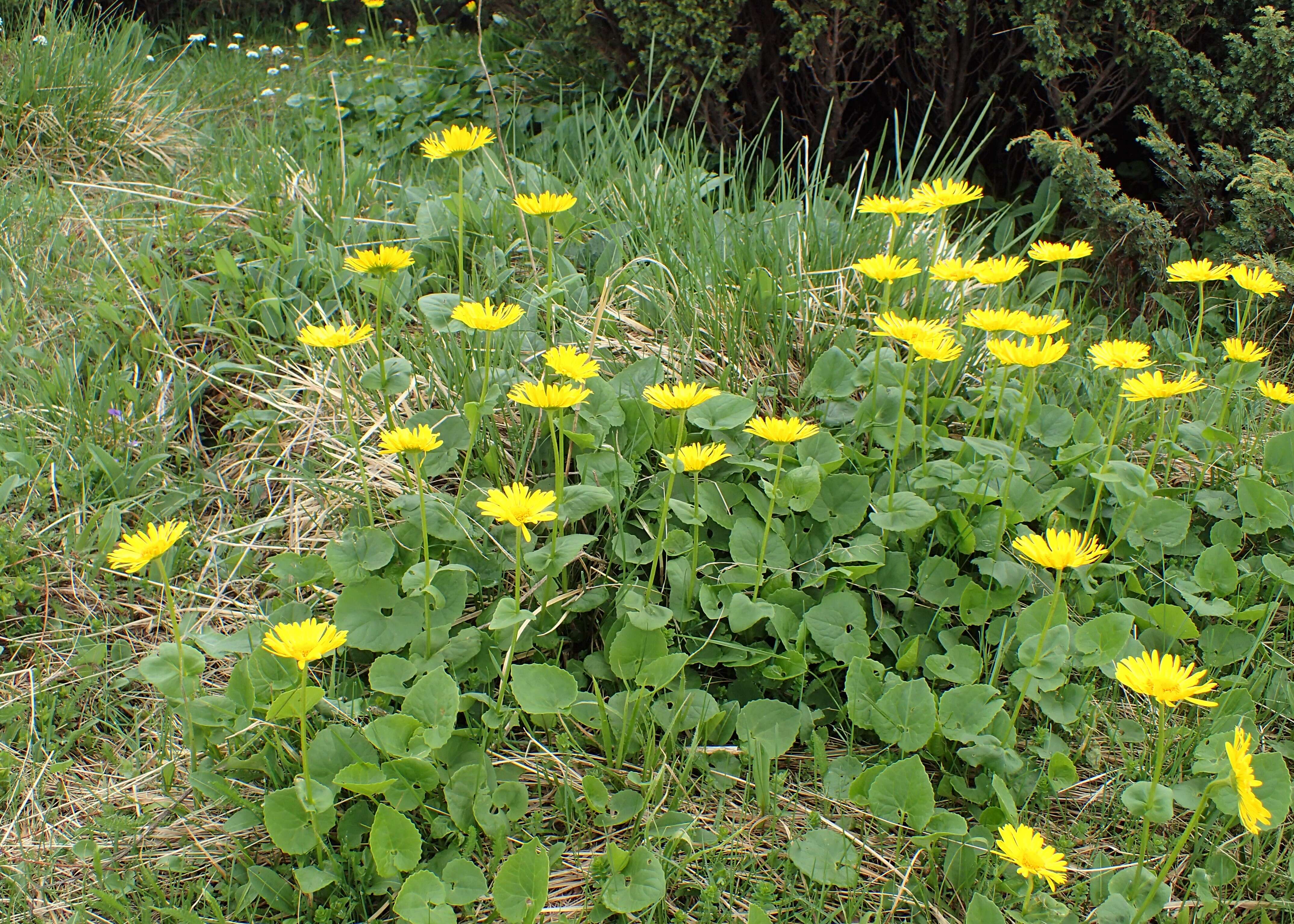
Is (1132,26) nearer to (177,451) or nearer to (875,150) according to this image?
(875,150)

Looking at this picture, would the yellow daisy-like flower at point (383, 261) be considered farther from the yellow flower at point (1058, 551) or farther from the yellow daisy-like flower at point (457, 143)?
the yellow flower at point (1058, 551)

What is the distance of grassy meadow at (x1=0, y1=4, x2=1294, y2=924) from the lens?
130 centimetres

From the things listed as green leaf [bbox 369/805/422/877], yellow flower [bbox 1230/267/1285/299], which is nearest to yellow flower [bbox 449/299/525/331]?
green leaf [bbox 369/805/422/877]

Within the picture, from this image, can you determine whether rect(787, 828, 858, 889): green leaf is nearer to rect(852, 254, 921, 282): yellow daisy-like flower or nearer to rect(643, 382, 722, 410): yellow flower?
rect(643, 382, 722, 410): yellow flower

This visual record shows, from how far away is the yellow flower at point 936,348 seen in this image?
1530 millimetres

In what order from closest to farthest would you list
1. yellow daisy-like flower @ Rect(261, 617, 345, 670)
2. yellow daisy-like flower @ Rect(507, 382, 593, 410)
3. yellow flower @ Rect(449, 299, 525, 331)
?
yellow daisy-like flower @ Rect(261, 617, 345, 670) → yellow daisy-like flower @ Rect(507, 382, 593, 410) → yellow flower @ Rect(449, 299, 525, 331)

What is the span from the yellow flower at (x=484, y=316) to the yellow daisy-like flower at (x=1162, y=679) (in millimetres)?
997

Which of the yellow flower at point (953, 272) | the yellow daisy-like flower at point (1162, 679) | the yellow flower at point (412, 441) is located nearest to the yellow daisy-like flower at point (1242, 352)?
the yellow flower at point (953, 272)

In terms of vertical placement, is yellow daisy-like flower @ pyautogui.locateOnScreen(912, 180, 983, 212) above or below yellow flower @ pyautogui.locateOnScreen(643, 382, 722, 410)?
above

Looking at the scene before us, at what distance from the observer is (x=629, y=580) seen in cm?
162

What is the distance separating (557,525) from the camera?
149 centimetres

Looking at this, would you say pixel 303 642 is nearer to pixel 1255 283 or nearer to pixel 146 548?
pixel 146 548

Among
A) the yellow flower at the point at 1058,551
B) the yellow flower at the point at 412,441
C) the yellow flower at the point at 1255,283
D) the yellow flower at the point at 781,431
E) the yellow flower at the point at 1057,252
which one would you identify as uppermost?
the yellow flower at the point at 1057,252

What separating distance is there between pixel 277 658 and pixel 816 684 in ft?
2.80
